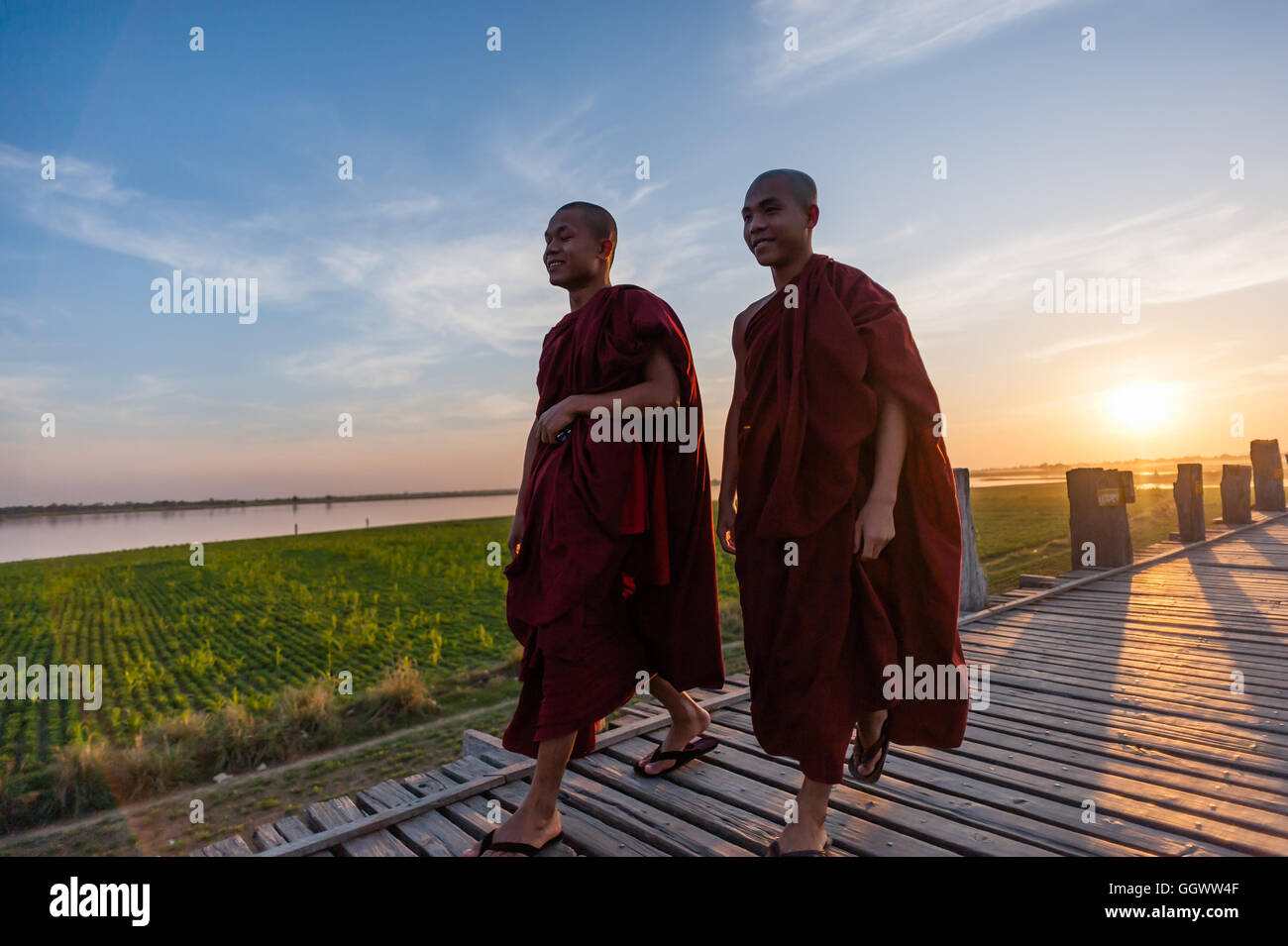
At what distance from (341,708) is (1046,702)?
6.81 metres

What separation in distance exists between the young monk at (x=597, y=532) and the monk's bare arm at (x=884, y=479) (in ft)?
2.63

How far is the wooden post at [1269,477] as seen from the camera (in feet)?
54.4

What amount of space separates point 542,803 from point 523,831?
4.7 inches

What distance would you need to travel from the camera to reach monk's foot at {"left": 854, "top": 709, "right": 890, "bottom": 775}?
2871 mm

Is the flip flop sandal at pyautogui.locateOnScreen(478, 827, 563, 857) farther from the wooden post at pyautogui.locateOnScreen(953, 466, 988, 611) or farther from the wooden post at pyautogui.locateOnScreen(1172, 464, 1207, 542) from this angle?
the wooden post at pyautogui.locateOnScreen(1172, 464, 1207, 542)

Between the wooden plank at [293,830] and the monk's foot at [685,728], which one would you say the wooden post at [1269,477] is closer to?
the monk's foot at [685,728]

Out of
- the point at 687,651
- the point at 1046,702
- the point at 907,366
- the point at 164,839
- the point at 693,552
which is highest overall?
the point at 907,366

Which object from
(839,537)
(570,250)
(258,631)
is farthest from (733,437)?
(258,631)

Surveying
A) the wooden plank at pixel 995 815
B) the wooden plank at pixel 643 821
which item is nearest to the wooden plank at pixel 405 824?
the wooden plank at pixel 643 821

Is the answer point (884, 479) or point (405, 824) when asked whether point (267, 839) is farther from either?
point (884, 479)

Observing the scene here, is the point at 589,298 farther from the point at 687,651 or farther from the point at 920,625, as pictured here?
the point at 920,625
